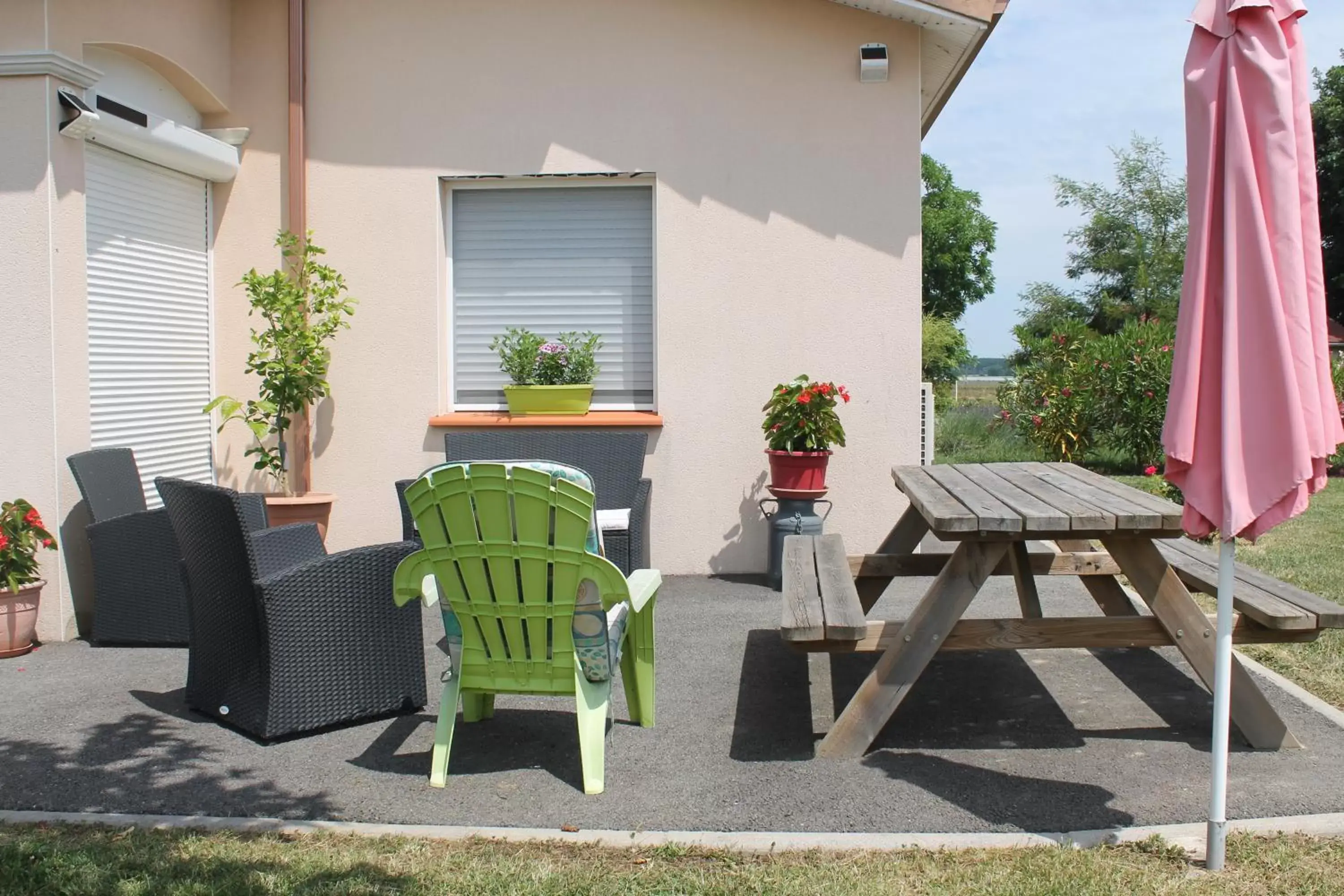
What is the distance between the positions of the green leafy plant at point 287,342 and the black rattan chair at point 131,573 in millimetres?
1492

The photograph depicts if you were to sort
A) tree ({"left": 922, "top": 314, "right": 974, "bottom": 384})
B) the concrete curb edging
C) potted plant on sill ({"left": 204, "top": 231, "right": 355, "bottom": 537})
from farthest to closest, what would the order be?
tree ({"left": 922, "top": 314, "right": 974, "bottom": 384}) → potted plant on sill ({"left": 204, "top": 231, "right": 355, "bottom": 537}) → the concrete curb edging

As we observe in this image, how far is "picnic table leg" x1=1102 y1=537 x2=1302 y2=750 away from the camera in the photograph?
13.5 ft

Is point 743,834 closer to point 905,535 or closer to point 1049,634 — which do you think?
point 1049,634

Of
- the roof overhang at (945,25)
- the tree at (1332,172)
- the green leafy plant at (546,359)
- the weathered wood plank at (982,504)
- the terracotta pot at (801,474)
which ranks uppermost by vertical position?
the tree at (1332,172)

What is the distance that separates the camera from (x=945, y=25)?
7.22 meters

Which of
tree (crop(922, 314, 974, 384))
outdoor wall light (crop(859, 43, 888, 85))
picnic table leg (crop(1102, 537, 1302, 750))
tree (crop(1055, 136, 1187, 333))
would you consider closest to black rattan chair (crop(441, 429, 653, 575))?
outdoor wall light (crop(859, 43, 888, 85))

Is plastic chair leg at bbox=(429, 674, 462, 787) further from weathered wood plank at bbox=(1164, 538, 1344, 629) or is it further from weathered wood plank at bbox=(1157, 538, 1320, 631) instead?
weathered wood plank at bbox=(1164, 538, 1344, 629)

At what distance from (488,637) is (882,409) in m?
4.14

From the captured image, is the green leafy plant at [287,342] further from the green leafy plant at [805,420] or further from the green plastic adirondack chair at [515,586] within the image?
the green plastic adirondack chair at [515,586]

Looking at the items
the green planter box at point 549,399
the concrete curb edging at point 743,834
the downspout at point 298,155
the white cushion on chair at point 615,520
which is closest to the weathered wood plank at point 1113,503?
the concrete curb edging at point 743,834

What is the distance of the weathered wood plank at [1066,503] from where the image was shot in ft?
12.9

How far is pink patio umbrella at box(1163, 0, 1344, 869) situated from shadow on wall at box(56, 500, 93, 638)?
4997 mm

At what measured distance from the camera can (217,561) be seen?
4.53 m

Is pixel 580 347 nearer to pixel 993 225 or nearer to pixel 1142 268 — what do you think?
pixel 1142 268
